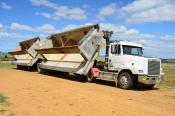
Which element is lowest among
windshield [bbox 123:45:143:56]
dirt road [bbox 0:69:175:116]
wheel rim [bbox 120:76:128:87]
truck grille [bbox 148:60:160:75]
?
dirt road [bbox 0:69:175:116]

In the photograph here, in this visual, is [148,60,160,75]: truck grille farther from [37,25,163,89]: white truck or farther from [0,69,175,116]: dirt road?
[0,69,175,116]: dirt road

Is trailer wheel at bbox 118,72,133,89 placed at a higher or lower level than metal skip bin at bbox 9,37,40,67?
lower

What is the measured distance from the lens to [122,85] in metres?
17.5

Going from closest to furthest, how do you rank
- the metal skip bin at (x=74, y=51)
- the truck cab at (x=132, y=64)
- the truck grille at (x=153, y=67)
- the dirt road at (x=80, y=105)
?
1. the dirt road at (x=80, y=105)
2. the truck cab at (x=132, y=64)
3. the truck grille at (x=153, y=67)
4. the metal skip bin at (x=74, y=51)

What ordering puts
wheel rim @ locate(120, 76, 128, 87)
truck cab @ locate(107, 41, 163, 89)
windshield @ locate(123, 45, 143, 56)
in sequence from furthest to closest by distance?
windshield @ locate(123, 45, 143, 56), wheel rim @ locate(120, 76, 128, 87), truck cab @ locate(107, 41, 163, 89)

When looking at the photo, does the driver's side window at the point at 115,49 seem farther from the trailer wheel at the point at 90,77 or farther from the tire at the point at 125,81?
the trailer wheel at the point at 90,77

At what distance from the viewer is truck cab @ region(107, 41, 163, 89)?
661 inches

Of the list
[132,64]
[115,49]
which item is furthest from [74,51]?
[132,64]

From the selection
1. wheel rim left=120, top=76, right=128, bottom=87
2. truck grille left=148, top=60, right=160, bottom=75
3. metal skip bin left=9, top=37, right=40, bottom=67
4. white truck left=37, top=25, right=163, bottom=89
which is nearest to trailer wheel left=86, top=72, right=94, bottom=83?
white truck left=37, top=25, right=163, bottom=89

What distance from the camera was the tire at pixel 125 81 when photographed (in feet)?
56.0

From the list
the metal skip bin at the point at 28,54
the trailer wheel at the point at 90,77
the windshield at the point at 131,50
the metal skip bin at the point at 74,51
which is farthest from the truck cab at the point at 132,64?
the metal skip bin at the point at 28,54

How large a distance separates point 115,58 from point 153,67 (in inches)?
96.3

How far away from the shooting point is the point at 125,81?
17.3 metres

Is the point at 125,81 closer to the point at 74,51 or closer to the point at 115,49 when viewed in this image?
the point at 115,49
